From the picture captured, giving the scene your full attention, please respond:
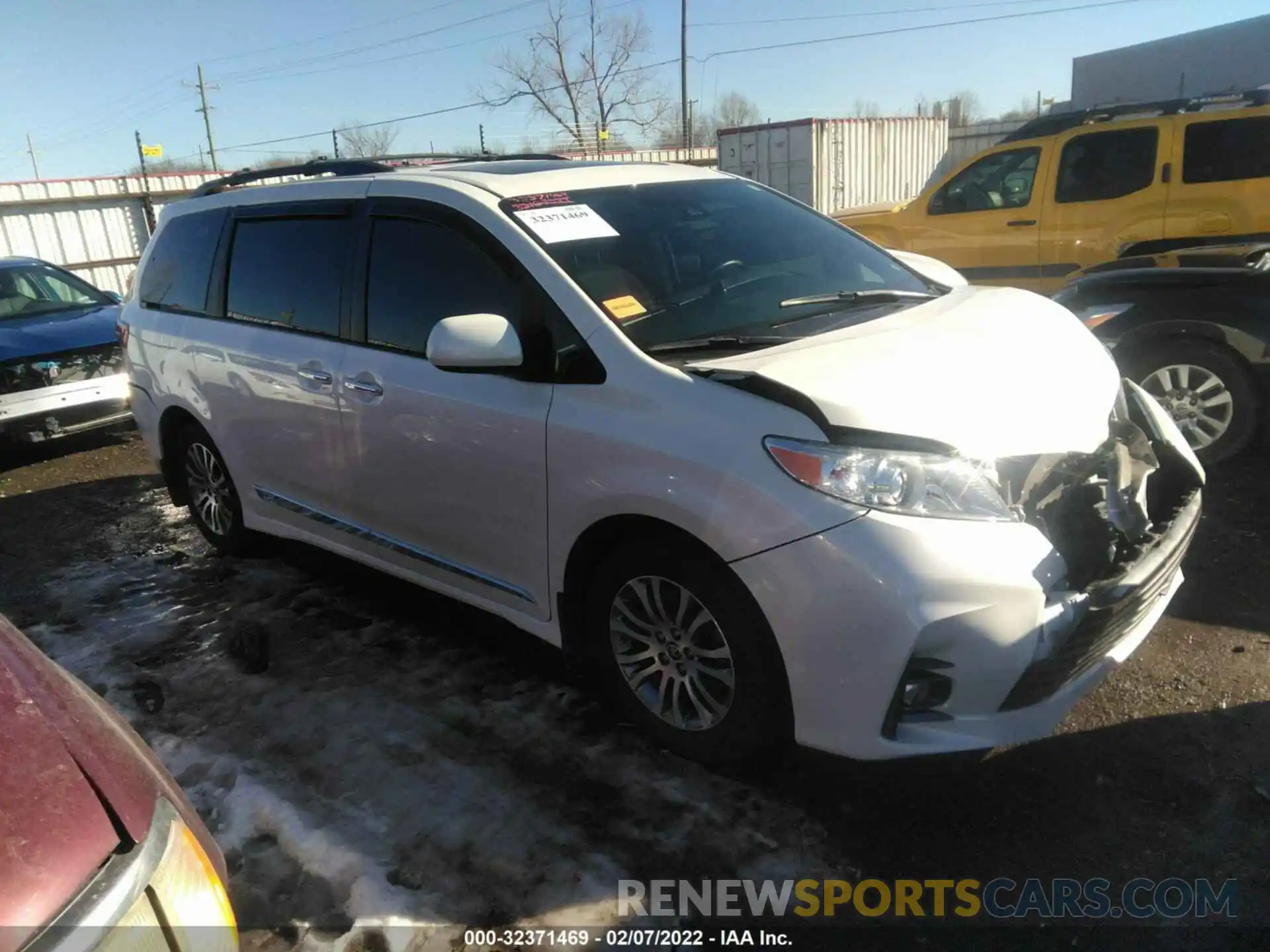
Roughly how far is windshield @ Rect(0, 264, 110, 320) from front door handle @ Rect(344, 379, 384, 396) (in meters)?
6.16

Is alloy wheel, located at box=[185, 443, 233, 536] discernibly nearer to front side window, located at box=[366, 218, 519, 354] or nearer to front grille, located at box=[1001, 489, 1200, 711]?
front side window, located at box=[366, 218, 519, 354]

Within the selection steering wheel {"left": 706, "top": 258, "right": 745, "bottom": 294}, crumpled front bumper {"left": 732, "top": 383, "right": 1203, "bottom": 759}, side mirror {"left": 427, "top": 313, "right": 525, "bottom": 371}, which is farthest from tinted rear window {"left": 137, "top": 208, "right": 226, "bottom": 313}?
crumpled front bumper {"left": 732, "top": 383, "right": 1203, "bottom": 759}

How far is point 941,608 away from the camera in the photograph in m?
2.23

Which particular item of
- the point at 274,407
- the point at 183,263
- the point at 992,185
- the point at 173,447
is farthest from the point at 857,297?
the point at 992,185

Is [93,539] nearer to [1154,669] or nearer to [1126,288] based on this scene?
[1154,669]

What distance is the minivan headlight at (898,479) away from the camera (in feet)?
7.59

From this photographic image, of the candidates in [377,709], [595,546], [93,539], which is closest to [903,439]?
[595,546]

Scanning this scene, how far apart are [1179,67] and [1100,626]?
41.3 metres

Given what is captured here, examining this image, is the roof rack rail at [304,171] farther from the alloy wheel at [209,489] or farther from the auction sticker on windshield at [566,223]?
the alloy wheel at [209,489]

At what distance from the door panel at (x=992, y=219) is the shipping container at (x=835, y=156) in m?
8.13

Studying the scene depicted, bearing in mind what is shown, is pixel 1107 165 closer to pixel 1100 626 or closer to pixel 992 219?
pixel 992 219

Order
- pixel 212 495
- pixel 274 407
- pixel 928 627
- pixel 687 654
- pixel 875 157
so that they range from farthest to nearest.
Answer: pixel 875 157 → pixel 212 495 → pixel 274 407 → pixel 687 654 → pixel 928 627

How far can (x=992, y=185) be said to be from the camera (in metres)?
8.44

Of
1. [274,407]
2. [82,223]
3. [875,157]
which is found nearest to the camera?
[274,407]
